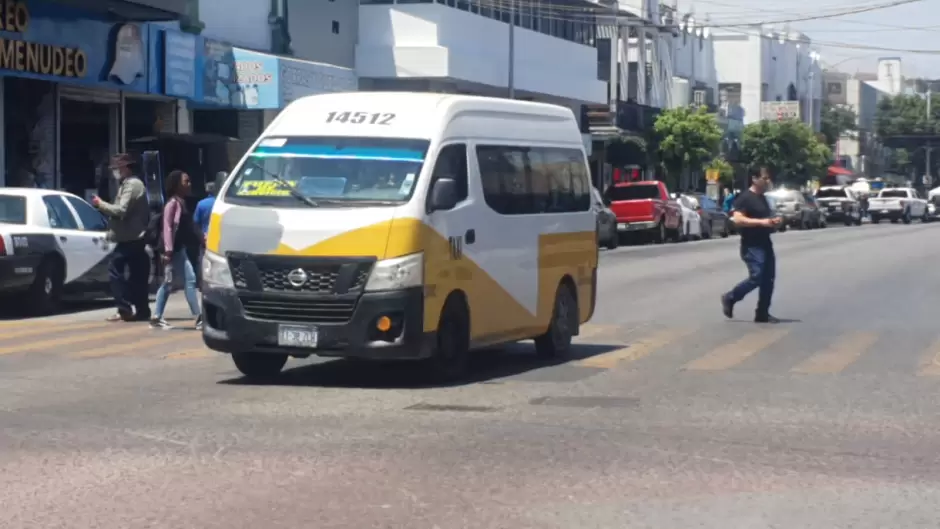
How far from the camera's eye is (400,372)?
14398mm

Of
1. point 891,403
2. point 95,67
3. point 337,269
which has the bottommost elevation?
point 891,403

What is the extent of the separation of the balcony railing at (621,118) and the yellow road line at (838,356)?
4000 centimetres

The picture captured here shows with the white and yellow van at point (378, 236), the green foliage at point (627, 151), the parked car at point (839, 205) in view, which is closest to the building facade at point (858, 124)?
the parked car at point (839, 205)

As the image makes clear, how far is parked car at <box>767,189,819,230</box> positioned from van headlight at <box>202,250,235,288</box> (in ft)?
162

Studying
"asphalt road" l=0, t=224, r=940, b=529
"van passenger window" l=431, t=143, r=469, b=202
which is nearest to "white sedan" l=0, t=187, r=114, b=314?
"asphalt road" l=0, t=224, r=940, b=529

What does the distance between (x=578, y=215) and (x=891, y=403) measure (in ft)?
14.6

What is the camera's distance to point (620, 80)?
68.1m

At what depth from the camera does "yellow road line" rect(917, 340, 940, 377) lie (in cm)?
1479

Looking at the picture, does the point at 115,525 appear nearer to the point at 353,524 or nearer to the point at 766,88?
the point at 353,524

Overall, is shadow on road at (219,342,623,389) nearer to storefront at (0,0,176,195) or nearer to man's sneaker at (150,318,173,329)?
man's sneaker at (150,318,173,329)

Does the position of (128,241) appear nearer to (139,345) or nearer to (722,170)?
(139,345)

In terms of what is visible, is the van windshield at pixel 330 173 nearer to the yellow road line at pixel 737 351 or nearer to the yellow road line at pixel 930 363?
the yellow road line at pixel 737 351

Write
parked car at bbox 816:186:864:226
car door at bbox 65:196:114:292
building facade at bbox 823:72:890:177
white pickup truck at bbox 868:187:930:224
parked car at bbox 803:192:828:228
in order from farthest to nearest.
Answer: building facade at bbox 823:72:890:177
white pickup truck at bbox 868:187:930:224
parked car at bbox 816:186:864:226
parked car at bbox 803:192:828:228
car door at bbox 65:196:114:292

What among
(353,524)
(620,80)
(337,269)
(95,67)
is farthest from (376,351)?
(620,80)
